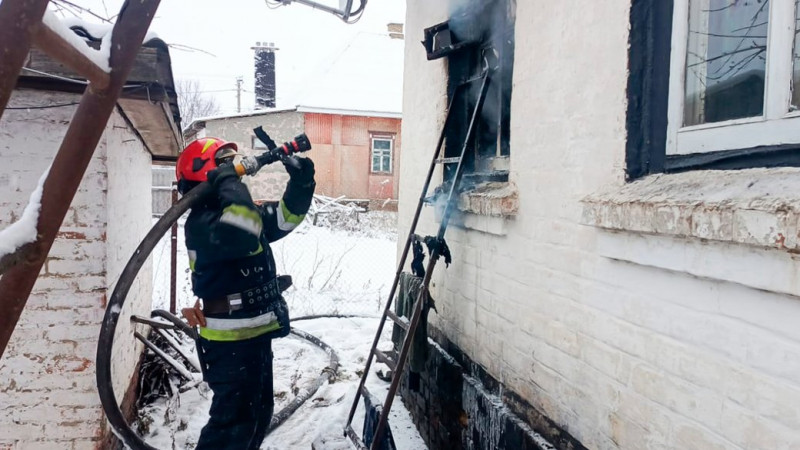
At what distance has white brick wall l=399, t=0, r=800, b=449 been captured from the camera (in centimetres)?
139

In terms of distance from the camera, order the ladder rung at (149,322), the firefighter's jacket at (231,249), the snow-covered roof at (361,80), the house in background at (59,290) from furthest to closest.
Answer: the snow-covered roof at (361,80) < the ladder rung at (149,322) < the firefighter's jacket at (231,249) < the house in background at (59,290)

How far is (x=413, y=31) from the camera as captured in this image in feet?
15.8

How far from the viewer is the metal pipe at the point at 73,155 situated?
3.68ft

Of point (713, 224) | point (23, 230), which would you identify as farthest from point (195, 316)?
point (713, 224)

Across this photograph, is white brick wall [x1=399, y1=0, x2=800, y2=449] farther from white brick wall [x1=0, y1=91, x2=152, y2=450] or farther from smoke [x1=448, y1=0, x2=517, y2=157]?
white brick wall [x1=0, y1=91, x2=152, y2=450]

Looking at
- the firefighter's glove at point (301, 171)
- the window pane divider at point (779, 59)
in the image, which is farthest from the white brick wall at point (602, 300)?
the firefighter's glove at point (301, 171)

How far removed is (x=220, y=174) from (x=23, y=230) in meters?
2.05

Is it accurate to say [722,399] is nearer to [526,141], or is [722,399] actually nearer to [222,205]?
[526,141]

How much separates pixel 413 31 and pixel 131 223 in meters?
2.88

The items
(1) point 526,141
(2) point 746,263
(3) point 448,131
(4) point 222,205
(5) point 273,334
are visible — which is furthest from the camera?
(3) point 448,131

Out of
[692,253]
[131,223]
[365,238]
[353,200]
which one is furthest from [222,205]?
[353,200]

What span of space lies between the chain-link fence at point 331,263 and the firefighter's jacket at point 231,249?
443 centimetres

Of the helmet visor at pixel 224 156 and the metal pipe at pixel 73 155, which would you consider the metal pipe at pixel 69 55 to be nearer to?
the metal pipe at pixel 73 155

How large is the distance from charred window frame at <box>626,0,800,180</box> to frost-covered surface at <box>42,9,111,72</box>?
5.42 feet
